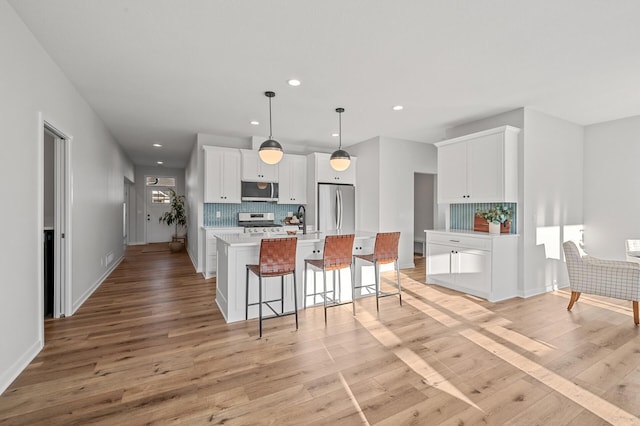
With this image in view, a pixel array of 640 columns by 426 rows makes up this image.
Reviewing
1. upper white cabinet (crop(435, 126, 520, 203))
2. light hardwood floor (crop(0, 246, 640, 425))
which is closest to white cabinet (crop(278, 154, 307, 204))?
upper white cabinet (crop(435, 126, 520, 203))

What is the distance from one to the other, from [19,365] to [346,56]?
362cm

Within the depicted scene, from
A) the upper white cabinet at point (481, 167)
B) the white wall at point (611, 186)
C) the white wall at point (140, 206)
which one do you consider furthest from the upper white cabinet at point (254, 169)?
the white wall at point (140, 206)

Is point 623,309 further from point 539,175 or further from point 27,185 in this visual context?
point 27,185

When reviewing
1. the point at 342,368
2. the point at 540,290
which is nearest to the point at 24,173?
the point at 342,368

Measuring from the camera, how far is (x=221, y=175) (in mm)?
5547

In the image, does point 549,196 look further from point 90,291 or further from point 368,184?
point 90,291

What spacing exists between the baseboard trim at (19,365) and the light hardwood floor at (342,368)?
0.16ft

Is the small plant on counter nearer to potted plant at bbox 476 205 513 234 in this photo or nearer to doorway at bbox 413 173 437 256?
potted plant at bbox 476 205 513 234

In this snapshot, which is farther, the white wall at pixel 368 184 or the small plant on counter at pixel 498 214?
the white wall at pixel 368 184

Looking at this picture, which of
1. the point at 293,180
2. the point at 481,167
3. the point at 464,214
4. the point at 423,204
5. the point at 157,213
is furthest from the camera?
the point at 157,213

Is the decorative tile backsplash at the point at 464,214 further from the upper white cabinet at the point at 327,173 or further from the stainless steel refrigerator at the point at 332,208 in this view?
the upper white cabinet at the point at 327,173

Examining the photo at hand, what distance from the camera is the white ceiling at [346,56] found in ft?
7.08

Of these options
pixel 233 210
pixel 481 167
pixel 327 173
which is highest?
pixel 327 173

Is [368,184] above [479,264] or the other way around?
above
